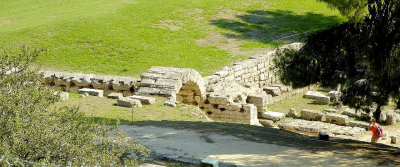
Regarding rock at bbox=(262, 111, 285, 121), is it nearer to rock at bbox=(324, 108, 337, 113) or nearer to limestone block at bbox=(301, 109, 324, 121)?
limestone block at bbox=(301, 109, 324, 121)

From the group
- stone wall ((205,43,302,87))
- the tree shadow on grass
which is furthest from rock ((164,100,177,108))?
the tree shadow on grass

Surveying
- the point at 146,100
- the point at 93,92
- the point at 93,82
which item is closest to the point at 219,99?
the point at 146,100

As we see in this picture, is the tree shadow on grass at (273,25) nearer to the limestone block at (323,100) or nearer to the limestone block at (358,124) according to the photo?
the limestone block at (323,100)

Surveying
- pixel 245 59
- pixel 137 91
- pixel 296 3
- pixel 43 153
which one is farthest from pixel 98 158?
pixel 296 3

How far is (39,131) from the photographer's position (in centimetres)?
704

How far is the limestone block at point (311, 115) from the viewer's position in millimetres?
21625

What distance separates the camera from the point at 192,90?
2067cm

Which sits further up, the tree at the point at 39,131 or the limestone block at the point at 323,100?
the tree at the point at 39,131

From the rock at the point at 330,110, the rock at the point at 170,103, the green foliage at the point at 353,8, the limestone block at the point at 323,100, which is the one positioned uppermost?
the green foliage at the point at 353,8

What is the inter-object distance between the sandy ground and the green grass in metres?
3.08

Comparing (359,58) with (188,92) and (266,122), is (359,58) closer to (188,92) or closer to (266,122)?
(266,122)

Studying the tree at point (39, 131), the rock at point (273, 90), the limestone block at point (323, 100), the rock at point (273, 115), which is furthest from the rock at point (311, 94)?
the tree at point (39, 131)

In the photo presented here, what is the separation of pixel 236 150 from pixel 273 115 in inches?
398

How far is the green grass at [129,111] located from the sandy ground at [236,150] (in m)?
3.08
